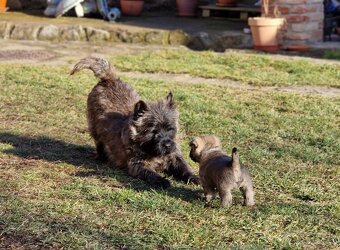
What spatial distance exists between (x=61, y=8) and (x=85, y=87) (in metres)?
5.94

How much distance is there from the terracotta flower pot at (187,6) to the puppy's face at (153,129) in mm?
10115

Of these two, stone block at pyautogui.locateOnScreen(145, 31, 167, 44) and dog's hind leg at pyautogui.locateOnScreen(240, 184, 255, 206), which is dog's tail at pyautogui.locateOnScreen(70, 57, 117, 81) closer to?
dog's hind leg at pyautogui.locateOnScreen(240, 184, 255, 206)

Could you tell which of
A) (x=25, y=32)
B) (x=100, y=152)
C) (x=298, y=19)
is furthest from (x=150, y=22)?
(x=100, y=152)

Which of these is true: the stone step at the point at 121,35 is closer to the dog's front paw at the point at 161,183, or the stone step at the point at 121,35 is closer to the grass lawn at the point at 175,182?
the grass lawn at the point at 175,182

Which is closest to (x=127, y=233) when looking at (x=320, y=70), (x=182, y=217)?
(x=182, y=217)

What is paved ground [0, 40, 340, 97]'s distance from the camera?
978 cm

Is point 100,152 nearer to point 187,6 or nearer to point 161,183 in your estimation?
point 161,183

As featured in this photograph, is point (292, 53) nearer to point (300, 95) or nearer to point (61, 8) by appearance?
point (300, 95)

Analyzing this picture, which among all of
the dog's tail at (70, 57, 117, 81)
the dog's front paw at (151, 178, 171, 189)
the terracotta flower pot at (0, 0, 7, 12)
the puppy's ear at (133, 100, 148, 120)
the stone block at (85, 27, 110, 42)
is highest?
the dog's tail at (70, 57, 117, 81)

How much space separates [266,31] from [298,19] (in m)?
0.75

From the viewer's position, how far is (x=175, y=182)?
5.77 meters

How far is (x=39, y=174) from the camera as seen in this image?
224 inches

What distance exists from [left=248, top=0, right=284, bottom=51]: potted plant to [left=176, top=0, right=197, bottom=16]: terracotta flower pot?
3552 mm

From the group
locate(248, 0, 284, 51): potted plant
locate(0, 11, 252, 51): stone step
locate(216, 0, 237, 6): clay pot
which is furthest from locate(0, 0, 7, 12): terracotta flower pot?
locate(248, 0, 284, 51): potted plant
